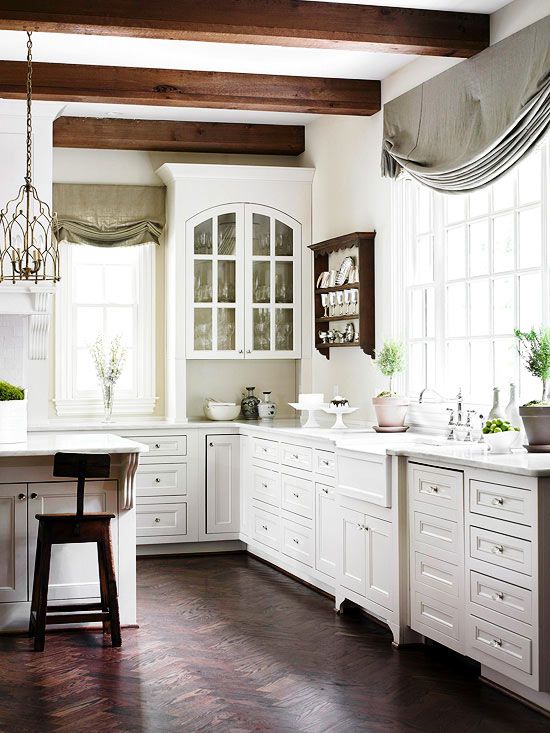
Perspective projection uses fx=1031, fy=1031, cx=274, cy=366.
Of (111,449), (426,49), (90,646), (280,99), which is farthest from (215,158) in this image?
(90,646)

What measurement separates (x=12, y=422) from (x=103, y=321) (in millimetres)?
2452

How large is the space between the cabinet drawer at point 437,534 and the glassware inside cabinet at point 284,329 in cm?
317

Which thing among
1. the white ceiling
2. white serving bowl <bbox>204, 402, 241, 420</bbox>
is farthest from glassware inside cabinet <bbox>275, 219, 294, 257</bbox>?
the white ceiling

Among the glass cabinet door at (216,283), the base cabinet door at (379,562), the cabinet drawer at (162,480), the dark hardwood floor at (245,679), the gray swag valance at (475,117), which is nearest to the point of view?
the dark hardwood floor at (245,679)

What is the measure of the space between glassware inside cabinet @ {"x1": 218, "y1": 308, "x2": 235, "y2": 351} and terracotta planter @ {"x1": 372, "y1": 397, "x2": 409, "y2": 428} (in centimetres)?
184

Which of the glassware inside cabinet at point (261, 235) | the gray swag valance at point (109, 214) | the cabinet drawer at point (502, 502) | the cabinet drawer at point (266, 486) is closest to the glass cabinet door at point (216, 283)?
the glassware inside cabinet at point (261, 235)

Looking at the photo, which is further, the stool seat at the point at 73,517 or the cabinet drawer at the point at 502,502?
the stool seat at the point at 73,517

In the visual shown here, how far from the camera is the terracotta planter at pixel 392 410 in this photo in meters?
5.96

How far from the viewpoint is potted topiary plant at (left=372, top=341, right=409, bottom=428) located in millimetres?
5969

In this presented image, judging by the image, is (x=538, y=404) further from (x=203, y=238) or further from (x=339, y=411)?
(x=203, y=238)

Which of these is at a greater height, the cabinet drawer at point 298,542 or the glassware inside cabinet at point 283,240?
the glassware inside cabinet at point 283,240

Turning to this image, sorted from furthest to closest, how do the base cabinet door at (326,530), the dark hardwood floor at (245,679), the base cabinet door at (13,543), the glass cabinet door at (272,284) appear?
the glass cabinet door at (272,284) → the base cabinet door at (326,530) → the base cabinet door at (13,543) → the dark hardwood floor at (245,679)

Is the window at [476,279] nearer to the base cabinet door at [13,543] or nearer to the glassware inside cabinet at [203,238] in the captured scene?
the glassware inside cabinet at [203,238]

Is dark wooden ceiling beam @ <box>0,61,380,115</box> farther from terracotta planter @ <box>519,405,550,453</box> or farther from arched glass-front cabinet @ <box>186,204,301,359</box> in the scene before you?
terracotta planter @ <box>519,405,550,453</box>
